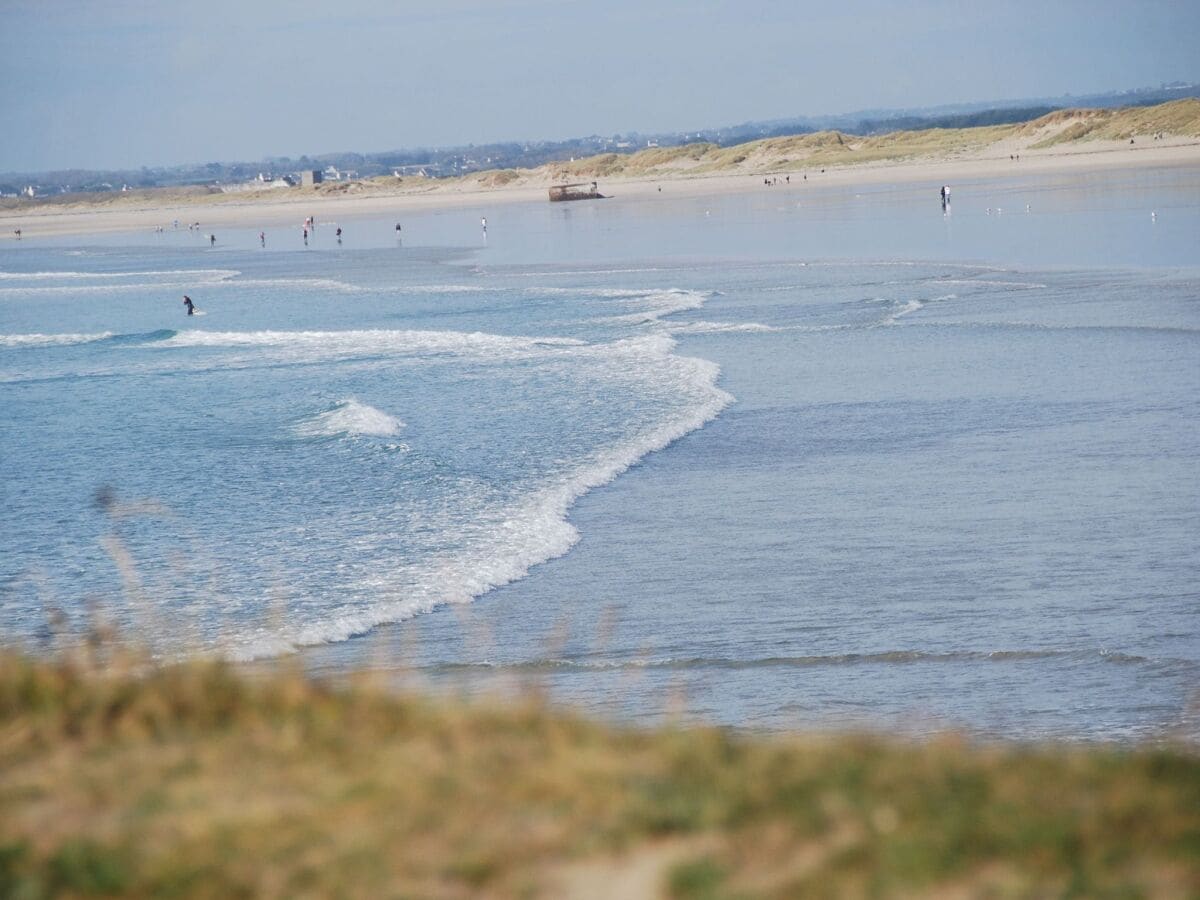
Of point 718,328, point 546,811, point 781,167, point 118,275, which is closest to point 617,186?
Answer: point 781,167

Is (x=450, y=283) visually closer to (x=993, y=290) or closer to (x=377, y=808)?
(x=993, y=290)

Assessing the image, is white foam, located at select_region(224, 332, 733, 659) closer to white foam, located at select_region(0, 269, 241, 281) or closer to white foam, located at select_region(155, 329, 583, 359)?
white foam, located at select_region(155, 329, 583, 359)

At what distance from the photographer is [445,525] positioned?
651 inches

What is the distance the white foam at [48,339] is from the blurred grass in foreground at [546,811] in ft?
124

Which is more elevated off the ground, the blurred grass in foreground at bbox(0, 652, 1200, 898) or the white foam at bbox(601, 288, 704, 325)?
the blurred grass in foreground at bbox(0, 652, 1200, 898)

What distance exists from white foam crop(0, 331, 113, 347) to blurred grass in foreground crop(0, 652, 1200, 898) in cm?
3771

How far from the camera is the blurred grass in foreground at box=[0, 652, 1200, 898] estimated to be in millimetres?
4191

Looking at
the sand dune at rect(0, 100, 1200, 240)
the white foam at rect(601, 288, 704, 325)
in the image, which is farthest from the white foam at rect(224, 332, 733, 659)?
the sand dune at rect(0, 100, 1200, 240)

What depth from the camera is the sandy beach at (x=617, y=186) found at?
113250 mm

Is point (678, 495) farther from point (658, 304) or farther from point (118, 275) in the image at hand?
point (118, 275)

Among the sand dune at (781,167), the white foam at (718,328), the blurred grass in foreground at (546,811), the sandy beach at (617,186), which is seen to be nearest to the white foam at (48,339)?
the white foam at (718,328)

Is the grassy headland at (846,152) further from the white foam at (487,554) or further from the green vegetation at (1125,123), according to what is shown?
the white foam at (487,554)

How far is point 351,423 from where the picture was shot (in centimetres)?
2355

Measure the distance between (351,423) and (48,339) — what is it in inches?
877
